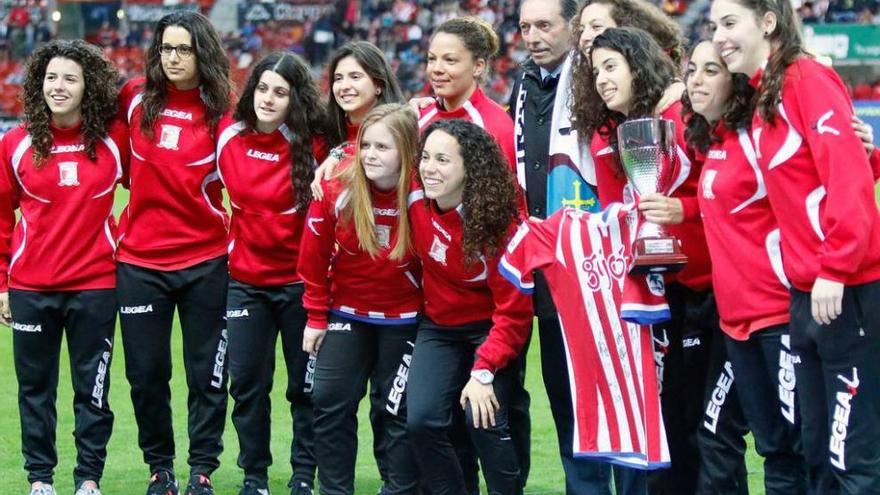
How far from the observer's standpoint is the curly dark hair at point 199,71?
6297 millimetres

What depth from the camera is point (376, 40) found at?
3198 cm

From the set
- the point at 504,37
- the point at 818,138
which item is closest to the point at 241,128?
the point at 818,138

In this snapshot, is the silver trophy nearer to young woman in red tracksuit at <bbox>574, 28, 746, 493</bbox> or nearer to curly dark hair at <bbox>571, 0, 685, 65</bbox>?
young woman in red tracksuit at <bbox>574, 28, 746, 493</bbox>

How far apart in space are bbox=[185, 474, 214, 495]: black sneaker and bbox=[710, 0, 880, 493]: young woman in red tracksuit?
293 cm

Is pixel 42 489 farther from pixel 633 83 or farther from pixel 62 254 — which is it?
pixel 633 83

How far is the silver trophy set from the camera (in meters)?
4.94

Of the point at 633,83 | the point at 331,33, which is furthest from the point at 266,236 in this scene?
the point at 331,33

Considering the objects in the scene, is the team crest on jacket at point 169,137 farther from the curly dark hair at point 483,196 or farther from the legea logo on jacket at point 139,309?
the curly dark hair at point 483,196

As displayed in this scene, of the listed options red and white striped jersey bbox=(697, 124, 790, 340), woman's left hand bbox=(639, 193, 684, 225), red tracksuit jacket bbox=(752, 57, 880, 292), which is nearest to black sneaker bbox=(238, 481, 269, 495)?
woman's left hand bbox=(639, 193, 684, 225)

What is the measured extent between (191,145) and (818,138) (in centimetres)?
304

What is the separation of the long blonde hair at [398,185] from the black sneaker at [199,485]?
1508mm

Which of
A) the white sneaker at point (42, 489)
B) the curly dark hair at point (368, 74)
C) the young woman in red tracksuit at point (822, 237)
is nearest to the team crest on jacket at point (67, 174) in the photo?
the curly dark hair at point (368, 74)

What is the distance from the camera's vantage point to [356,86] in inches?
237

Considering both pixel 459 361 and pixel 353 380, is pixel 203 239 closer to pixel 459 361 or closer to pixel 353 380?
pixel 353 380
